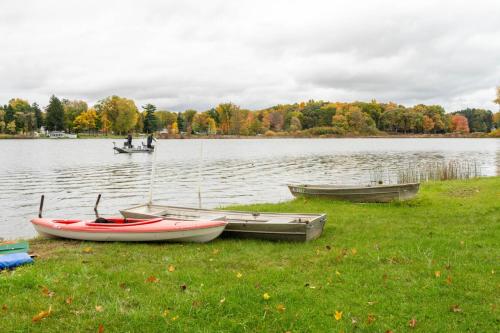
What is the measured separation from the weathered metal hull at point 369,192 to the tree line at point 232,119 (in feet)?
411

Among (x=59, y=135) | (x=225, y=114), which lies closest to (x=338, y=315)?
(x=59, y=135)

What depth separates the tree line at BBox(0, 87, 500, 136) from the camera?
140750mm

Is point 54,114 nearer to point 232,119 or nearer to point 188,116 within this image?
point 188,116

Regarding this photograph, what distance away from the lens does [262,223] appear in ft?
38.6

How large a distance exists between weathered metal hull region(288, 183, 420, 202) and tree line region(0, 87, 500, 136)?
411ft

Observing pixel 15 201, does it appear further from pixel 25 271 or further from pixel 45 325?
pixel 45 325

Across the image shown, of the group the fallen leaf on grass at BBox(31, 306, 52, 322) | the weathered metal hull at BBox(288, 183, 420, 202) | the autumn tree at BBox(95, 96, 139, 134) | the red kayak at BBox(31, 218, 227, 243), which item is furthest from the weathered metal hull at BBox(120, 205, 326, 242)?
the autumn tree at BBox(95, 96, 139, 134)

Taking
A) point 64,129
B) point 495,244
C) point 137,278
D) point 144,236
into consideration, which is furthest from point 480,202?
point 64,129

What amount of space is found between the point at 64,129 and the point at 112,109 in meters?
26.2

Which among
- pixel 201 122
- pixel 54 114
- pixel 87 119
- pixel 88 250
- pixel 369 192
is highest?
pixel 54 114

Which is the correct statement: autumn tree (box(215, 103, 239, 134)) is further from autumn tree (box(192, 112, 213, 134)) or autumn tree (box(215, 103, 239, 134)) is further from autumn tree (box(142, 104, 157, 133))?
autumn tree (box(142, 104, 157, 133))

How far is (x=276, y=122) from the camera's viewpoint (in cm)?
17138

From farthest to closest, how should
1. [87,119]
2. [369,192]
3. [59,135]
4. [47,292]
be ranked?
1. [87,119]
2. [59,135]
3. [369,192]
4. [47,292]

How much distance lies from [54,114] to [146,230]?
486 ft
